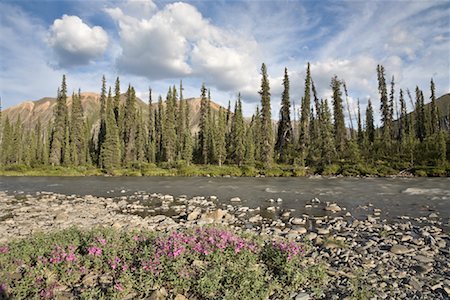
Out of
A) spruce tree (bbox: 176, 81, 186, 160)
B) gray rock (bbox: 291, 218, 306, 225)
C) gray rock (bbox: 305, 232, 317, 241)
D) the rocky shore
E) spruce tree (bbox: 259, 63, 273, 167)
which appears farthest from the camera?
spruce tree (bbox: 176, 81, 186, 160)

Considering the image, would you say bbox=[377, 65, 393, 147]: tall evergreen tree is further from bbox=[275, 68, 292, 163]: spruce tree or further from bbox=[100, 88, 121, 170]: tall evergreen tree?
bbox=[100, 88, 121, 170]: tall evergreen tree

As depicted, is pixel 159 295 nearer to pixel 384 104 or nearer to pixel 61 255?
pixel 61 255

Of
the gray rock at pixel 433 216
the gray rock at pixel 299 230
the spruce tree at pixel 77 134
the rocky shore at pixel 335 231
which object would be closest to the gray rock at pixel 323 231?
the rocky shore at pixel 335 231

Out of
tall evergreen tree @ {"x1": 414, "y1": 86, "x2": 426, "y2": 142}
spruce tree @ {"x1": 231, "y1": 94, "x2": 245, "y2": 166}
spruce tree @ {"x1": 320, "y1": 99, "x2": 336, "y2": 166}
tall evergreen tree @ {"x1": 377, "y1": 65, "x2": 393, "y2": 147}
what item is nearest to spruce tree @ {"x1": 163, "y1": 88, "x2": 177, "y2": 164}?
spruce tree @ {"x1": 231, "y1": 94, "x2": 245, "y2": 166}

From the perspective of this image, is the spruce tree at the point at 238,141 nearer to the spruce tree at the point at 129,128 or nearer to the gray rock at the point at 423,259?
the spruce tree at the point at 129,128

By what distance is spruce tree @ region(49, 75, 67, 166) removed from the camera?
70.4m

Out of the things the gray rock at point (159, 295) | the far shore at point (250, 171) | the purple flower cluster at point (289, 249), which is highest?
the far shore at point (250, 171)

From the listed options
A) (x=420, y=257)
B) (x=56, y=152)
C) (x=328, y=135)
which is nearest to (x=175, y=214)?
(x=420, y=257)

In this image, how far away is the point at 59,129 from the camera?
7275 cm

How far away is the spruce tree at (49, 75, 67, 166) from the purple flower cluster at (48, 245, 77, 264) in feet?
228

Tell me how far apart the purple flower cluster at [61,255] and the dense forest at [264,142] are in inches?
1748

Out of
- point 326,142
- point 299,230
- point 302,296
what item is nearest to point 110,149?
point 326,142

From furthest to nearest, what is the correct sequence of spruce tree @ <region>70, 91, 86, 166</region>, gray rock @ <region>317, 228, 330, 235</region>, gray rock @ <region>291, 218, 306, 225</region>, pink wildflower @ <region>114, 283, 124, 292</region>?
spruce tree @ <region>70, 91, 86, 166</region>, gray rock @ <region>291, 218, 306, 225</region>, gray rock @ <region>317, 228, 330, 235</region>, pink wildflower @ <region>114, 283, 124, 292</region>

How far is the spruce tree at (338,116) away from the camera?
66.8 m
